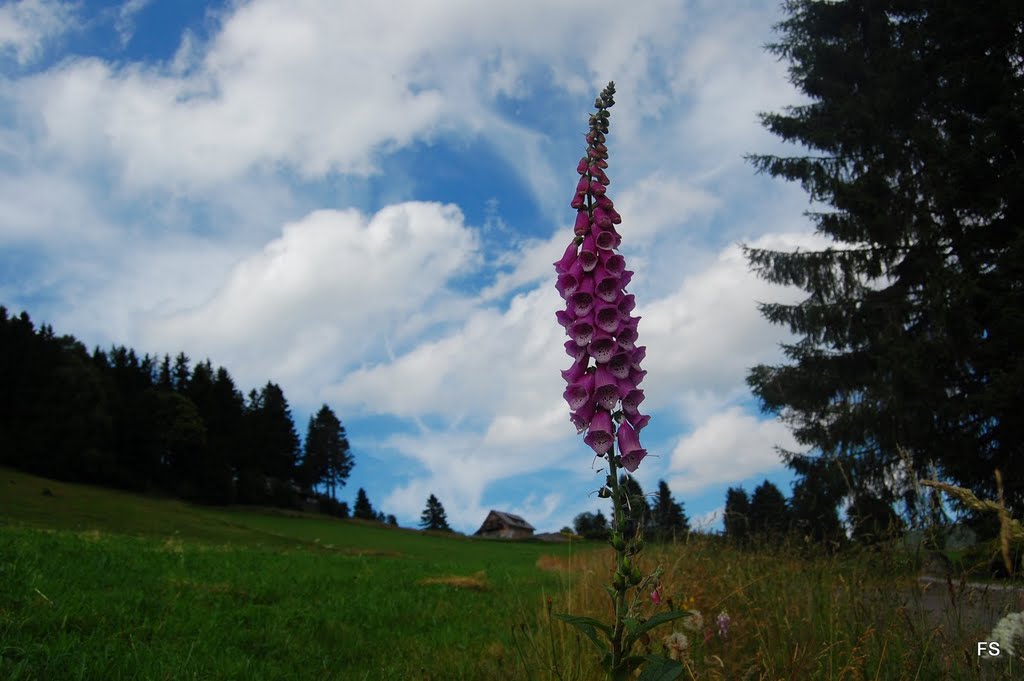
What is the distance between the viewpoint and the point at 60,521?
25984mm

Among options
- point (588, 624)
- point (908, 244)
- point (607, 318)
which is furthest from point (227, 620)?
point (908, 244)

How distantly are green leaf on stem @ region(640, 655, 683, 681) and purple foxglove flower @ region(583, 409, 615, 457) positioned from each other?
0.75 m

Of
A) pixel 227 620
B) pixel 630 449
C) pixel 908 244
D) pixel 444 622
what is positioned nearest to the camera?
pixel 630 449

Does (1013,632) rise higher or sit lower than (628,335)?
lower

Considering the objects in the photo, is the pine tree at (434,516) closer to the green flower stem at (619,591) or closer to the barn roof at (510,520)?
the barn roof at (510,520)

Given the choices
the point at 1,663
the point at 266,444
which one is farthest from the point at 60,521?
the point at 266,444

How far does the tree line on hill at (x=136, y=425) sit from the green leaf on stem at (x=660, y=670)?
6149cm

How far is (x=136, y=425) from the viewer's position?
6038 centimetres

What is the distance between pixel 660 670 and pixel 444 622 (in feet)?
17.3

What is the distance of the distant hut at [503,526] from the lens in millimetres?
88812

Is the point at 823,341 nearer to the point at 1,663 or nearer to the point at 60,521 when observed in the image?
the point at 1,663

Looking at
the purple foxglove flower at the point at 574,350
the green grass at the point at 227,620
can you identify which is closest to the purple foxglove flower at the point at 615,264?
the purple foxglove flower at the point at 574,350

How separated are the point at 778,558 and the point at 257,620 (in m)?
5.39

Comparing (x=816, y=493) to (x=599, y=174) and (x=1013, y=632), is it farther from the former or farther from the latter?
(x=599, y=174)
